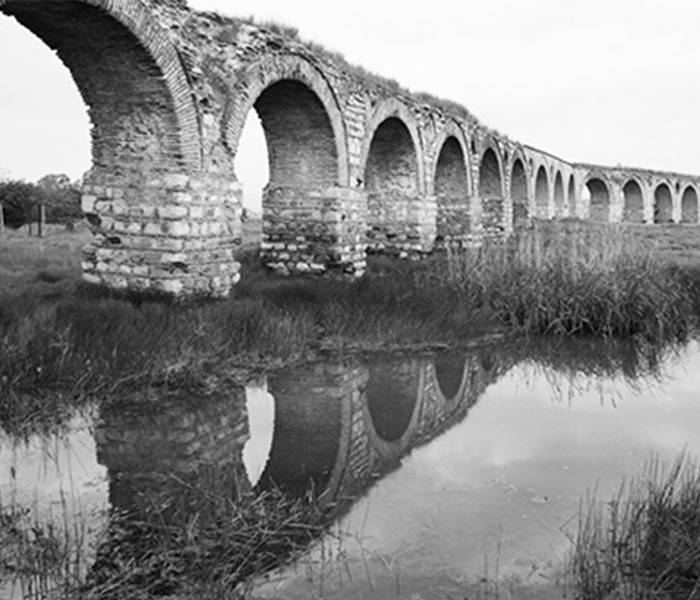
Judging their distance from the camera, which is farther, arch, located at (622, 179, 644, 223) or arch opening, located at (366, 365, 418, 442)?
arch, located at (622, 179, 644, 223)

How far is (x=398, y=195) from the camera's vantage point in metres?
14.4

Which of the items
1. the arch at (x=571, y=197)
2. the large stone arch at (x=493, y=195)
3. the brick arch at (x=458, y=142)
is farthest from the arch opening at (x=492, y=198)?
the arch at (x=571, y=197)

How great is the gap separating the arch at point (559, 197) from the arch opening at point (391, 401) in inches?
1193

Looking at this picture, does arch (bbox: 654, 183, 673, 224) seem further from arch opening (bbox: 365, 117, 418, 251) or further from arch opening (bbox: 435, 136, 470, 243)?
arch opening (bbox: 365, 117, 418, 251)

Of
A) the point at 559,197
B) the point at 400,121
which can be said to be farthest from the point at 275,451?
the point at 559,197

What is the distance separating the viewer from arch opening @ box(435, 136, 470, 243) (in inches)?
677

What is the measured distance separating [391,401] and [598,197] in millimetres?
39315

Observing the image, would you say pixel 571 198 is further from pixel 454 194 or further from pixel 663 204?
pixel 454 194

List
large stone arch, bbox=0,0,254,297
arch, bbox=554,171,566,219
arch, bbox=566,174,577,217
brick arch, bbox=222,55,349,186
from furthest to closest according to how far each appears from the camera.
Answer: arch, bbox=566,174,577,217, arch, bbox=554,171,566,219, brick arch, bbox=222,55,349,186, large stone arch, bbox=0,0,254,297

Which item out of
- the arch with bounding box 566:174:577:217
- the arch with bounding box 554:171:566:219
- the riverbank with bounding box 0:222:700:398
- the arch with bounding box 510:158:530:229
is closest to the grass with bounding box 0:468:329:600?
the riverbank with bounding box 0:222:700:398

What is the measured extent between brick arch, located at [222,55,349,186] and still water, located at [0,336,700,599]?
3.45 metres

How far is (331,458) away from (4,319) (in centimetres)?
335

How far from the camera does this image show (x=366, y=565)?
10.1 ft

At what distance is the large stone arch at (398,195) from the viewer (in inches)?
559
